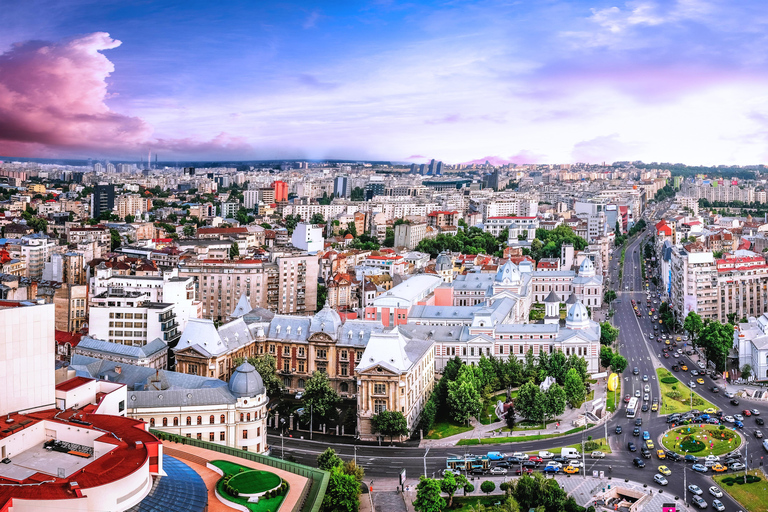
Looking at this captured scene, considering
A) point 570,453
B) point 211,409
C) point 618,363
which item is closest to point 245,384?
point 211,409

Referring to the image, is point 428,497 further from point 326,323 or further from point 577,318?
point 577,318

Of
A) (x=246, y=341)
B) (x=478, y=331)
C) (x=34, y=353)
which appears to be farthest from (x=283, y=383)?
(x=34, y=353)

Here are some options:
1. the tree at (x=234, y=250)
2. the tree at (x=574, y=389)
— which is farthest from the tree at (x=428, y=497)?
the tree at (x=234, y=250)

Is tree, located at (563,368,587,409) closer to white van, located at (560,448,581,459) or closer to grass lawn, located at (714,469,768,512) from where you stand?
white van, located at (560,448,581,459)

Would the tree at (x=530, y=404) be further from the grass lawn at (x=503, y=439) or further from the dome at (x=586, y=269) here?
the dome at (x=586, y=269)

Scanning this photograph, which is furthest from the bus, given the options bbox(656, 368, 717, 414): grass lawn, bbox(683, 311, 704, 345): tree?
bbox(683, 311, 704, 345): tree
